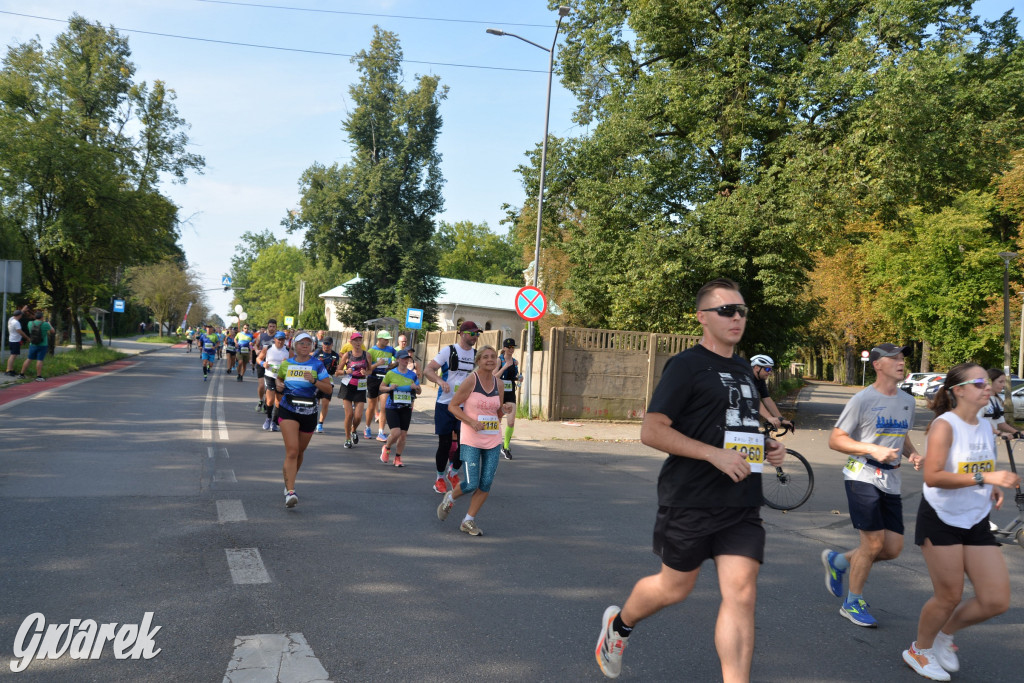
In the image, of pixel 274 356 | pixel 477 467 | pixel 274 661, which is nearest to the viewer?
pixel 274 661

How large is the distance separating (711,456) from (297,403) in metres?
5.35

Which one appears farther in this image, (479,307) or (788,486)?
(479,307)

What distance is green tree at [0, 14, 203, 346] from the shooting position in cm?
2966

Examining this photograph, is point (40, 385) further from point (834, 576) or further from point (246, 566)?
point (834, 576)

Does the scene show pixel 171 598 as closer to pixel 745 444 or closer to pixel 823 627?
pixel 745 444

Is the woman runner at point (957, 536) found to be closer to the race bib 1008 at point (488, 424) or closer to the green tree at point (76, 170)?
the race bib 1008 at point (488, 424)

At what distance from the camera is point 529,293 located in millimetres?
18719

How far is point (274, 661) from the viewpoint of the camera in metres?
4.04

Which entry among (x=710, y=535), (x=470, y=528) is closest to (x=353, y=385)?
(x=470, y=528)

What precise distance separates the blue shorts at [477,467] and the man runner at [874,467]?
114 inches

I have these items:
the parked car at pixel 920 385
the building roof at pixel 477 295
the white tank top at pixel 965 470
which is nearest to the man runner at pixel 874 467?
the white tank top at pixel 965 470

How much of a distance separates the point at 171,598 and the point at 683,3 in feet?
68.8

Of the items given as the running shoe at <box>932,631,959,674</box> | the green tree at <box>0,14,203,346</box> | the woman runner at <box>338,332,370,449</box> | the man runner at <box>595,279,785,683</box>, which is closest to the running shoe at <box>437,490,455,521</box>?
the man runner at <box>595,279,785,683</box>

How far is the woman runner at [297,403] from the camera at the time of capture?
7.88m
